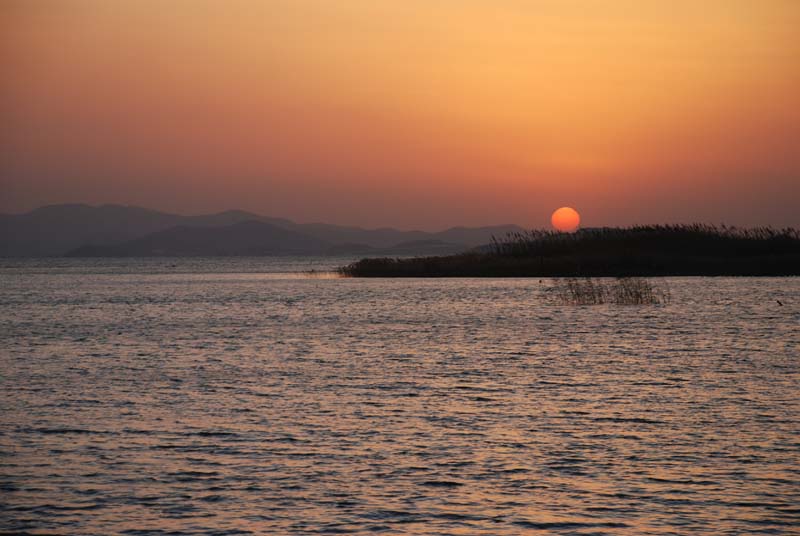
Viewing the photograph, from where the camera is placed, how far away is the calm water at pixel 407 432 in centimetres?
1456

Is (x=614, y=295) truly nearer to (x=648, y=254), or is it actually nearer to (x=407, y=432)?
(x=648, y=254)

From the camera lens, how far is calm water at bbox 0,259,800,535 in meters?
14.6

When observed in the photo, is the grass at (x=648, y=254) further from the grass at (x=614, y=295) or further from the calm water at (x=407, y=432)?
the calm water at (x=407, y=432)

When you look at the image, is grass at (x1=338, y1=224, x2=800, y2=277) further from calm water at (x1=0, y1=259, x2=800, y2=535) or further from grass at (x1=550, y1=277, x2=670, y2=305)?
calm water at (x1=0, y1=259, x2=800, y2=535)

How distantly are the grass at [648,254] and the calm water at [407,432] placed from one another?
44.4 m

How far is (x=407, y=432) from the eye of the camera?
20.6 metres

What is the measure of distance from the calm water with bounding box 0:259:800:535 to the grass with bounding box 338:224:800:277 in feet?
146

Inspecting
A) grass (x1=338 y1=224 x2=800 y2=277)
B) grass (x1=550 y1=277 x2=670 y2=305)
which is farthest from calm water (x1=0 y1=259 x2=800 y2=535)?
grass (x1=338 y1=224 x2=800 y2=277)

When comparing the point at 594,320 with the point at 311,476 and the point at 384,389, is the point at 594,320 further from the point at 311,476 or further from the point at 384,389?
the point at 311,476

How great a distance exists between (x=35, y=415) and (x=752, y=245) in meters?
84.9

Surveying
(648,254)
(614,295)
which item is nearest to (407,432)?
(614,295)

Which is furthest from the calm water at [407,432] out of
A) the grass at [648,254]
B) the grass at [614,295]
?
the grass at [648,254]

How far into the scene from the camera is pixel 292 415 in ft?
75.4

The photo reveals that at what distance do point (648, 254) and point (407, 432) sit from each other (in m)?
75.0
